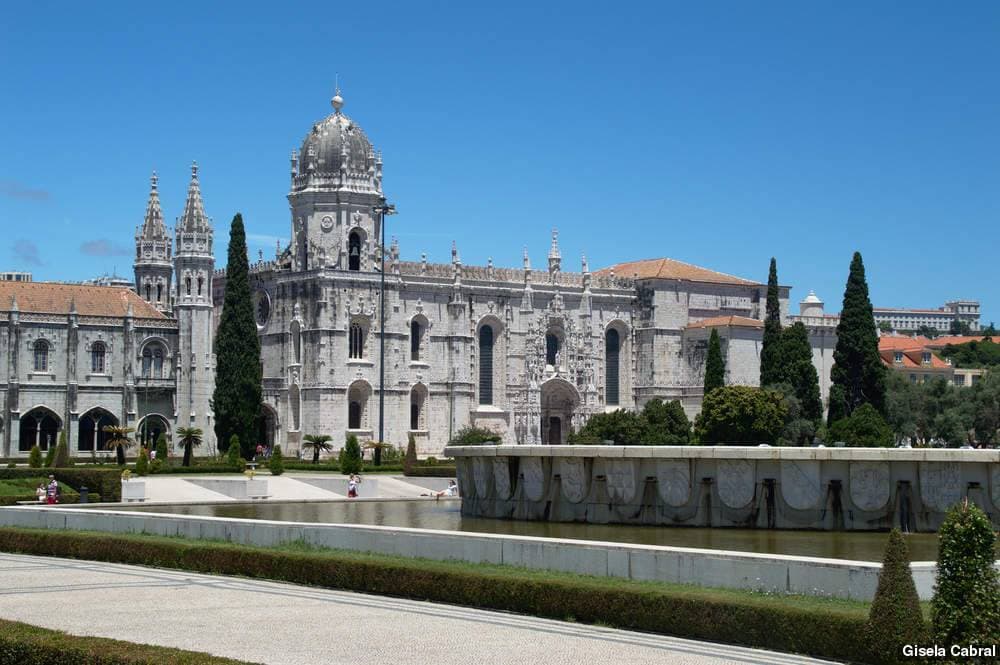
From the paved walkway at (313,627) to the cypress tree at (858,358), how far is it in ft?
172

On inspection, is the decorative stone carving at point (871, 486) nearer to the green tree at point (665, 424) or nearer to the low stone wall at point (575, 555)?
the low stone wall at point (575, 555)

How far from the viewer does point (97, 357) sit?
7819 centimetres

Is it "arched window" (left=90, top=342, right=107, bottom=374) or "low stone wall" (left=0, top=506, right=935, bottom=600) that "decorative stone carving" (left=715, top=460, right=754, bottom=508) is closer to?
"low stone wall" (left=0, top=506, right=935, bottom=600)

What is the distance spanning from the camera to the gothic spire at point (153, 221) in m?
86.9

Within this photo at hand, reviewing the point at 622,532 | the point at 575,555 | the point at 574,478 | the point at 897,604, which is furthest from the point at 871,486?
the point at 897,604

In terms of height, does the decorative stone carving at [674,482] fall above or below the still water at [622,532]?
above

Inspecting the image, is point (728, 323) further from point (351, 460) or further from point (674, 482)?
point (674, 482)

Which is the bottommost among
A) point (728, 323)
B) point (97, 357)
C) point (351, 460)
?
point (351, 460)

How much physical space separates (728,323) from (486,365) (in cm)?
1454

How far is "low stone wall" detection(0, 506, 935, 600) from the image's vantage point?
19.0 metres

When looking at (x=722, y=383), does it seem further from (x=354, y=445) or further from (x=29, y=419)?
(x=29, y=419)

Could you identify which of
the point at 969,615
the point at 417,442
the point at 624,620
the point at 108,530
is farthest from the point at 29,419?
the point at 969,615

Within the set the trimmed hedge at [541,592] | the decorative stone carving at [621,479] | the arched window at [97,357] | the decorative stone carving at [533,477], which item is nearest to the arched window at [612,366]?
the arched window at [97,357]

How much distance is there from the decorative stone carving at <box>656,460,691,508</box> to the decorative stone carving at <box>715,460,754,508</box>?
0.75 m
